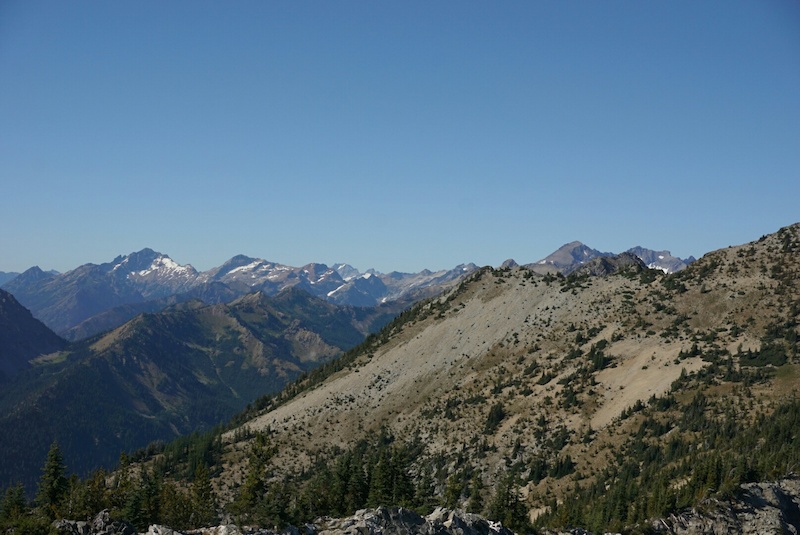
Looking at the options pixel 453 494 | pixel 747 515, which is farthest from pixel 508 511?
pixel 747 515

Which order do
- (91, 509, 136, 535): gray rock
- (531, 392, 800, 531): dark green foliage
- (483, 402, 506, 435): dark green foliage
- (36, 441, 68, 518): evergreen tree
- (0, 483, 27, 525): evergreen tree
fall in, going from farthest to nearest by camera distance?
(483, 402, 506, 435): dark green foliage, (36, 441, 68, 518): evergreen tree, (0, 483, 27, 525): evergreen tree, (531, 392, 800, 531): dark green foliage, (91, 509, 136, 535): gray rock

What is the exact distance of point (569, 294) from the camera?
178500 mm

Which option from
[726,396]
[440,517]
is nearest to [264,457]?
[440,517]

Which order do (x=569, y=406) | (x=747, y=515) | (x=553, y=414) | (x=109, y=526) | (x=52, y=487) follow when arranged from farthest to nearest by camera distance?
1. (x=553, y=414)
2. (x=569, y=406)
3. (x=52, y=487)
4. (x=747, y=515)
5. (x=109, y=526)

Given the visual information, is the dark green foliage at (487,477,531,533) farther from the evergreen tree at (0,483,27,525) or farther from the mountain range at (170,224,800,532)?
the evergreen tree at (0,483,27,525)

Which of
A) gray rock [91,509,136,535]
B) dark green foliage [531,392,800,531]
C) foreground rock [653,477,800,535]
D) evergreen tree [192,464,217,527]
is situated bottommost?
foreground rock [653,477,800,535]

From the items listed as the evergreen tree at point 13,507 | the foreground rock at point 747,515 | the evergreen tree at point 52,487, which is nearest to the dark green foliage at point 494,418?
the foreground rock at point 747,515

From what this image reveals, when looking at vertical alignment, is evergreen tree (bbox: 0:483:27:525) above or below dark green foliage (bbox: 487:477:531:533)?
above

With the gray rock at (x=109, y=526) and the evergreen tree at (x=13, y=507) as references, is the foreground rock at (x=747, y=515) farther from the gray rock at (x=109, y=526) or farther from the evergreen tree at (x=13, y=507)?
the evergreen tree at (x=13, y=507)

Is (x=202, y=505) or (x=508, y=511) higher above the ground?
(x=202, y=505)

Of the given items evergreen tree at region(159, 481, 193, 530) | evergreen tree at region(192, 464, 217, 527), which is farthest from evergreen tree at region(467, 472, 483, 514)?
evergreen tree at region(159, 481, 193, 530)

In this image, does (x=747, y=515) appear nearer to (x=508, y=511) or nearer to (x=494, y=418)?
(x=508, y=511)

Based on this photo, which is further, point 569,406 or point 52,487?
point 569,406

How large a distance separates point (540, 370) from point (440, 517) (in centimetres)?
8315
